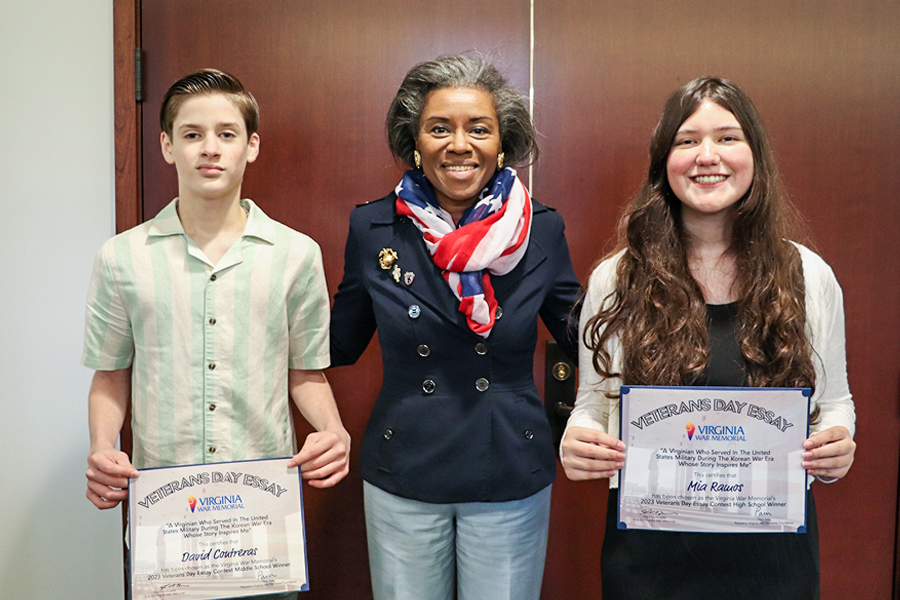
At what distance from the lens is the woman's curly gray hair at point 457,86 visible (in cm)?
162

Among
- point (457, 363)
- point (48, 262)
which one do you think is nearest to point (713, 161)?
point (457, 363)

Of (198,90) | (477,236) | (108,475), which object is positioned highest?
(198,90)

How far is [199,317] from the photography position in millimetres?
1528

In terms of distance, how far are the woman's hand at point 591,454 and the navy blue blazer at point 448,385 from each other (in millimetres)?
177

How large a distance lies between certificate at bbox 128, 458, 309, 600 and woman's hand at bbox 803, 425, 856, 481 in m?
0.99

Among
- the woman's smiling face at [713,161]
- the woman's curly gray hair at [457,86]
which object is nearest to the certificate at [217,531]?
the woman's curly gray hair at [457,86]

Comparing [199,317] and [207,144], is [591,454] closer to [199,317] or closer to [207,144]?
[199,317]

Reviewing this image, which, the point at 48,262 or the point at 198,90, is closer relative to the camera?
the point at 198,90

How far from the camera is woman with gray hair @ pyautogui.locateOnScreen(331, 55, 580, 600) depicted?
→ 1.55 m

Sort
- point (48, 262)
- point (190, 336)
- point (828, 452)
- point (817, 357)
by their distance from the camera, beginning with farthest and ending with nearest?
1. point (48, 262)
2. point (190, 336)
3. point (817, 357)
4. point (828, 452)

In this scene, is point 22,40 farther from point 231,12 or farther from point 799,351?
point 799,351

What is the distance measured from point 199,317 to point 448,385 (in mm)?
557

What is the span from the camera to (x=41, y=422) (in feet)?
6.65

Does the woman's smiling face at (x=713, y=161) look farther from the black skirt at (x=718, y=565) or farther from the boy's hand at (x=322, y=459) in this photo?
the boy's hand at (x=322, y=459)
